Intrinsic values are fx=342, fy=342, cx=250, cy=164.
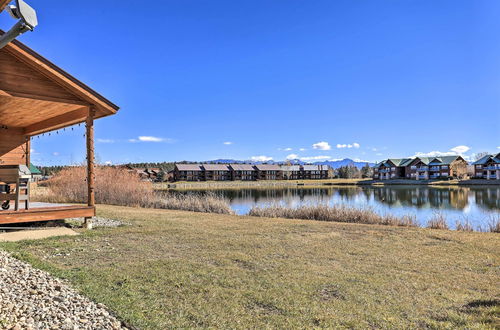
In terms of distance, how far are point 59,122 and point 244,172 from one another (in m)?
69.3

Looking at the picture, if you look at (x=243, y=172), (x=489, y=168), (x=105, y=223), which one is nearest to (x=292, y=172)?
(x=243, y=172)

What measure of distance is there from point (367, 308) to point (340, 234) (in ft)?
14.2

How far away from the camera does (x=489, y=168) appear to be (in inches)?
2281

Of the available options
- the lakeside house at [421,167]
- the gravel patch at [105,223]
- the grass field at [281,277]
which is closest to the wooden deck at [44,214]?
the gravel patch at [105,223]

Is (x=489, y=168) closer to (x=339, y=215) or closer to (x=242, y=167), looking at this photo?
(x=242, y=167)

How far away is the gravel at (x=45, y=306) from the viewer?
2.78 meters

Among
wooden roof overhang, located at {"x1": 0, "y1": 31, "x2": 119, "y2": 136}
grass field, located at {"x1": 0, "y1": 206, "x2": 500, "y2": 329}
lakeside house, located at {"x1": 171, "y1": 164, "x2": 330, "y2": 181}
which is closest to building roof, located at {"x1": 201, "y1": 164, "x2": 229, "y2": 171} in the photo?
lakeside house, located at {"x1": 171, "y1": 164, "x2": 330, "y2": 181}

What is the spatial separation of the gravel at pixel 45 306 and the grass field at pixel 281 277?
0.18 meters

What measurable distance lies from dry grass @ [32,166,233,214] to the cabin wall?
5686mm

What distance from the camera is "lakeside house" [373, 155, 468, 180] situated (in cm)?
6288

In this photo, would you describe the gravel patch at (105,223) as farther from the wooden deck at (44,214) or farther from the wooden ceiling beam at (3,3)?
the wooden ceiling beam at (3,3)

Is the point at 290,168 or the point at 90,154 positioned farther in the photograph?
the point at 290,168

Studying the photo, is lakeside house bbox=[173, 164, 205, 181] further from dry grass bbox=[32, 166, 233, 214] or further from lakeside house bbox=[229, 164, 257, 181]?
dry grass bbox=[32, 166, 233, 214]

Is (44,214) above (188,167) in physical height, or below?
below
